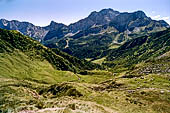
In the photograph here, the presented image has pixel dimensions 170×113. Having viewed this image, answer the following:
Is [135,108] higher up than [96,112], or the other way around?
[96,112]

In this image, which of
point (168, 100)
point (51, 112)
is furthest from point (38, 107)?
point (168, 100)

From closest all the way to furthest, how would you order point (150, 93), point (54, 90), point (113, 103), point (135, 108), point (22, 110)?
point (22, 110) → point (135, 108) → point (113, 103) → point (150, 93) → point (54, 90)

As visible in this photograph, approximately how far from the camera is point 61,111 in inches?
1784

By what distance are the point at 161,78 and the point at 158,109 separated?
99.1 metres

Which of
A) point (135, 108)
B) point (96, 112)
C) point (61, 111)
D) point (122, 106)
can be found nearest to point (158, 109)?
point (135, 108)

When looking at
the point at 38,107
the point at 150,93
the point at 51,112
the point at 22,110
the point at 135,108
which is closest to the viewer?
the point at 51,112

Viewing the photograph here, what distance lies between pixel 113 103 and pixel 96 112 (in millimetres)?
29751

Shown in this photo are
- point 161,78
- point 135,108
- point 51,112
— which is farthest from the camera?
point 161,78

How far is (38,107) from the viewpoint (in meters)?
53.9

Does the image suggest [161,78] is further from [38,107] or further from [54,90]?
[38,107]

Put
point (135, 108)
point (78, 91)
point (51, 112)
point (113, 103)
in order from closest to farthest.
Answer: point (51, 112) < point (135, 108) < point (113, 103) < point (78, 91)

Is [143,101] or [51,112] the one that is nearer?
[51,112]

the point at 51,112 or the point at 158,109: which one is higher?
the point at 51,112

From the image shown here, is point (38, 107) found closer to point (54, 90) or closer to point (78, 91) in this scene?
point (78, 91)
